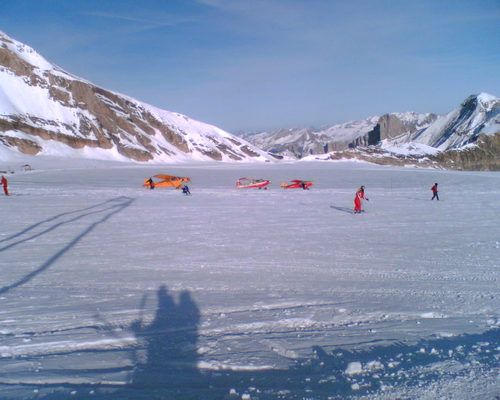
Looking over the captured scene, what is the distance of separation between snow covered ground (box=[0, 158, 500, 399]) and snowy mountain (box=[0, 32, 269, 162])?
75418 millimetres

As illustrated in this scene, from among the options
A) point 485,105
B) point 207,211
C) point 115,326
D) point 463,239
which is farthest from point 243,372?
point 485,105

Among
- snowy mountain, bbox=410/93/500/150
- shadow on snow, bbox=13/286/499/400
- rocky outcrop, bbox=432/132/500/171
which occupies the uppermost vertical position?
snowy mountain, bbox=410/93/500/150

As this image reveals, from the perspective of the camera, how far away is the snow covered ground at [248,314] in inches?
138

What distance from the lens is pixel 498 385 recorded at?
133 inches

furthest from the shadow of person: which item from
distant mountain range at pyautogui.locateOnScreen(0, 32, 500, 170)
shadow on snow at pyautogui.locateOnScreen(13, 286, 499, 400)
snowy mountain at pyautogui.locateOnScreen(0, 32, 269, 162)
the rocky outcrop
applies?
the rocky outcrop

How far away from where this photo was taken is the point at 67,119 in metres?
90.2

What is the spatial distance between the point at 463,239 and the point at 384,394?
8410 mm

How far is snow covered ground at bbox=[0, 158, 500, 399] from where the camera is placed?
352 cm

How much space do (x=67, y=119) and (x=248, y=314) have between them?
100 m

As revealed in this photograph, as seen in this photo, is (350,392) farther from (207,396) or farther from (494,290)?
(494,290)

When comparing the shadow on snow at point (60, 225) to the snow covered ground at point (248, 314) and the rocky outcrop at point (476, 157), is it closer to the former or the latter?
the snow covered ground at point (248, 314)

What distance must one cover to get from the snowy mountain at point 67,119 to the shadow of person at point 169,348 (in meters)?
78.4

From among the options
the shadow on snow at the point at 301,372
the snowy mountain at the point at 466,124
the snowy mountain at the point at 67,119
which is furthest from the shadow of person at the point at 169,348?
the snowy mountain at the point at 466,124

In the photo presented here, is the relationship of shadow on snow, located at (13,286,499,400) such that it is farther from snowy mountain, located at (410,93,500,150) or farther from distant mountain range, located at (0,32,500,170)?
snowy mountain, located at (410,93,500,150)
